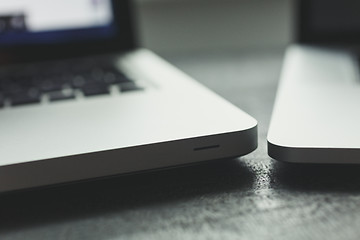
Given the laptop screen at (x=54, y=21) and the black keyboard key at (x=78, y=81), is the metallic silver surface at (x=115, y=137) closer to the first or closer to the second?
the black keyboard key at (x=78, y=81)

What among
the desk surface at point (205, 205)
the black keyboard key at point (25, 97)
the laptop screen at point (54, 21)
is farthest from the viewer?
the laptop screen at point (54, 21)

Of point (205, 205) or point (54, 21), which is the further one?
point (54, 21)

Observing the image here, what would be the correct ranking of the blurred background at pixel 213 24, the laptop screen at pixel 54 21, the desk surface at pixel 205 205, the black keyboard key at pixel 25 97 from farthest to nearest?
1. the blurred background at pixel 213 24
2. the laptop screen at pixel 54 21
3. the black keyboard key at pixel 25 97
4. the desk surface at pixel 205 205

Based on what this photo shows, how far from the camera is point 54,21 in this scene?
544mm

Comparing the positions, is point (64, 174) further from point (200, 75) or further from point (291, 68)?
point (200, 75)

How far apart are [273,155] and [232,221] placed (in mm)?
48

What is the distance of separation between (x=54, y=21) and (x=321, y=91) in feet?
1.04

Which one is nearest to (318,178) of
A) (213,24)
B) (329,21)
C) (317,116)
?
(317,116)

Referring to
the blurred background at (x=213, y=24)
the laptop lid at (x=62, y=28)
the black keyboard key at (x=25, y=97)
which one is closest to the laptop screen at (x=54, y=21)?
the laptop lid at (x=62, y=28)

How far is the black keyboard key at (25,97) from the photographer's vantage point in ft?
1.28

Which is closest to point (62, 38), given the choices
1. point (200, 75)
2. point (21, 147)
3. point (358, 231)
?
point (200, 75)

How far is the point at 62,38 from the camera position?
56 cm

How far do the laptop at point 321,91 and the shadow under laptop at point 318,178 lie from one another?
20 millimetres

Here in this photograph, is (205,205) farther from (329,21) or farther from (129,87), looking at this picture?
(329,21)
